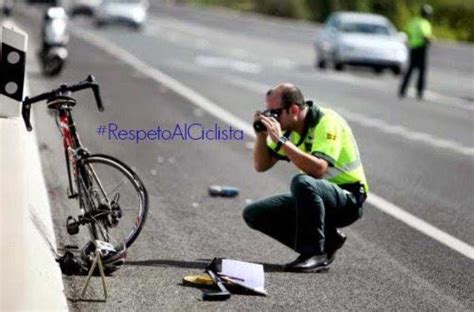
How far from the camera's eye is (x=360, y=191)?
979 cm

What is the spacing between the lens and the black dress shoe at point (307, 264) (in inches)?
372

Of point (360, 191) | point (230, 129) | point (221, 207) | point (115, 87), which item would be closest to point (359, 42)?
point (115, 87)

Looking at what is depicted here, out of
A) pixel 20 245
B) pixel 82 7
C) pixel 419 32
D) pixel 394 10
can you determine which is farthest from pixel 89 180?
pixel 394 10

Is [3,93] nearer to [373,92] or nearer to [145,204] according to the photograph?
[145,204]

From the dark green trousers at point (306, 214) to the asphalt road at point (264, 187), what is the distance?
205mm

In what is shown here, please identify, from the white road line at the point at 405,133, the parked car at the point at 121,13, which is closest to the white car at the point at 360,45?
the white road line at the point at 405,133

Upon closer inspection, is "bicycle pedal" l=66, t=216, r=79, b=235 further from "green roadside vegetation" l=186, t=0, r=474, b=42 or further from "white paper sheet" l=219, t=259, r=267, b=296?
"green roadside vegetation" l=186, t=0, r=474, b=42

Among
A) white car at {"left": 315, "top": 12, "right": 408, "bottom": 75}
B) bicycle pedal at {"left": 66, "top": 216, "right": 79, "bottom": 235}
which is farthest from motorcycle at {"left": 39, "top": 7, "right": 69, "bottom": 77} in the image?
bicycle pedal at {"left": 66, "top": 216, "right": 79, "bottom": 235}

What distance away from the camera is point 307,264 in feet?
31.0

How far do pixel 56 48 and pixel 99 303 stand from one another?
61.4ft

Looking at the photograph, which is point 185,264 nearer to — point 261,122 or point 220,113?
point 261,122

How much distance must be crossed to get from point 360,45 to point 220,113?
17.4 meters

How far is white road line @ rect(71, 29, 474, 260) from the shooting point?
11.1m

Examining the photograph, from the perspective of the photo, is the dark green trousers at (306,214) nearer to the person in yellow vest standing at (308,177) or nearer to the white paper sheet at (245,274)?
the person in yellow vest standing at (308,177)
